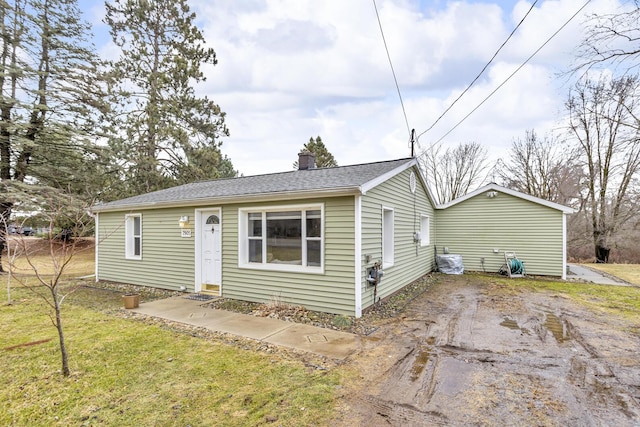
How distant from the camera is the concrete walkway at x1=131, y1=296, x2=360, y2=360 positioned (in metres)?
4.33

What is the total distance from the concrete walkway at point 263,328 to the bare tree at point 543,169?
66.5 ft

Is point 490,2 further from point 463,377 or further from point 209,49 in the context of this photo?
point 209,49

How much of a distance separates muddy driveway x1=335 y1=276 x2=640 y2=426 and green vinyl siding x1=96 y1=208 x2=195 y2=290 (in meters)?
5.62

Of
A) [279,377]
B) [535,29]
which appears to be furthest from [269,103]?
[279,377]

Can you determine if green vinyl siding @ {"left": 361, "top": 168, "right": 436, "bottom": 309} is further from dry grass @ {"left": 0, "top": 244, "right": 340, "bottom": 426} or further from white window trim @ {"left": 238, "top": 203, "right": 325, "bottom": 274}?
dry grass @ {"left": 0, "top": 244, "right": 340, "bottom": 426}

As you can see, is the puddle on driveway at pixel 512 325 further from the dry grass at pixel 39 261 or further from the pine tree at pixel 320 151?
the pine tree at pixel 320 151

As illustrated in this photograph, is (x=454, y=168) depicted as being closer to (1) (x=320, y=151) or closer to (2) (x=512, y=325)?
(1) (x=320, y=151)

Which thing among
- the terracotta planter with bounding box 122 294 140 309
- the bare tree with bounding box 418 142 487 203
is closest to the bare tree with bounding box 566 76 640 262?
the bare tree with bounding box 418 142 487 203

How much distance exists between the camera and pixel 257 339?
4.60m

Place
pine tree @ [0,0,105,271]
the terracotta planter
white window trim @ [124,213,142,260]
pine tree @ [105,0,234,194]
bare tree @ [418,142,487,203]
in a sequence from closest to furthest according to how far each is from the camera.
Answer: the terracotta planter → white window trim @ [124,213,142,260] → pine tree @ [0,0,105,271] → pine tree @ [105,0,234,194] → bare tree @ [418,142,487,203]

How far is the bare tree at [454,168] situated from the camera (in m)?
21.9

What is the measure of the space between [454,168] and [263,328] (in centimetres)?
2132

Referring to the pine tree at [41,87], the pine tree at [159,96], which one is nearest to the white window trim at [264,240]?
the pine tree at [41,87]

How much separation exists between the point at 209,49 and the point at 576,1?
17251 mm
